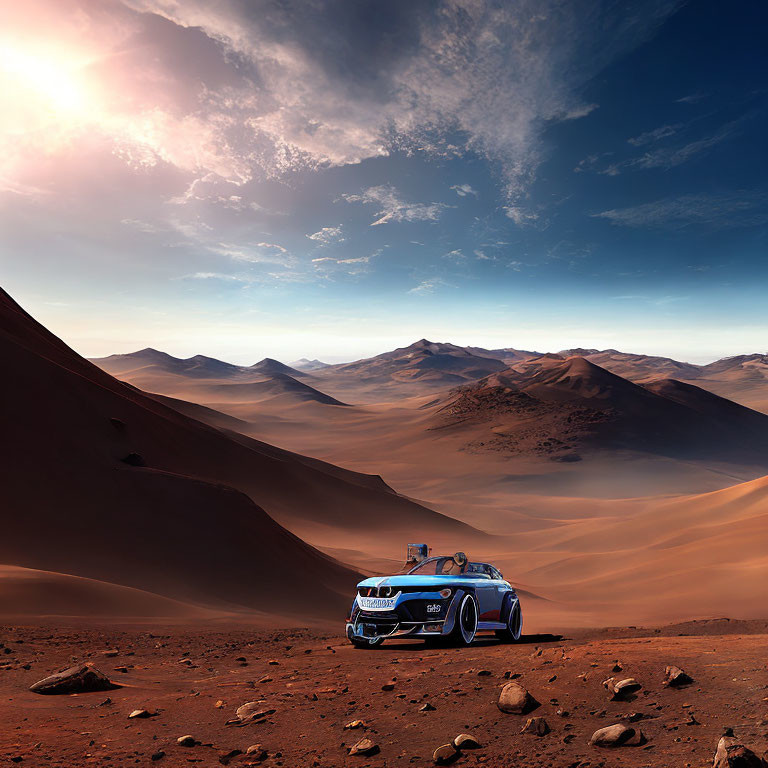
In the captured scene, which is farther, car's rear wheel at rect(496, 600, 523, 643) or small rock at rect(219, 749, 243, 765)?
car's rear wheel at rect(496, 600, 523, 643)

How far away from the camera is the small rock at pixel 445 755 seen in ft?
15.3

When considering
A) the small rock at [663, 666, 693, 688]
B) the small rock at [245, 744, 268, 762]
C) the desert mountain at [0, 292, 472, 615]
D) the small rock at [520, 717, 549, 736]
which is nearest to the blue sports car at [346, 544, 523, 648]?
the small rock at [663, 666, 693, 688]

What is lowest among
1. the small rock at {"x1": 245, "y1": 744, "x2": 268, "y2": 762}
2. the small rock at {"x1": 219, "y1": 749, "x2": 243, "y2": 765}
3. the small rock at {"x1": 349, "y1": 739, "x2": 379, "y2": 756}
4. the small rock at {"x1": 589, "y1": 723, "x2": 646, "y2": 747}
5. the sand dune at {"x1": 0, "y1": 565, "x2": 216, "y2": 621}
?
the sand dune at {"x1": 0, "y1": 565, "x2": 216, "y2": 621}

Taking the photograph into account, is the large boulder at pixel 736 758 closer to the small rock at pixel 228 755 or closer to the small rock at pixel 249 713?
the small rock at pixel 228 755

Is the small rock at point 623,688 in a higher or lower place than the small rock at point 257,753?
higher

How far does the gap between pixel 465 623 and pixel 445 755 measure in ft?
15.2

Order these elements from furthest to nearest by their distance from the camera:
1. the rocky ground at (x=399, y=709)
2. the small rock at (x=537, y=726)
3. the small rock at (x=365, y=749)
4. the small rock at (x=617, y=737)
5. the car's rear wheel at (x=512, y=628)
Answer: the car's rear wheel at (x=512, y=628) → the small rock at (x=537, y=726) → the small rock at (x=365, y=749) → the rocky ground at (x=399, y=709) → the small rock at (x=617, y=737)

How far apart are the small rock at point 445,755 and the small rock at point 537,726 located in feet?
2.46

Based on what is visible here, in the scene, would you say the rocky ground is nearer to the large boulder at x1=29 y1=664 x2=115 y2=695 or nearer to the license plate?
the large boulder at x1=29 y1=664 x2=115 y2=695

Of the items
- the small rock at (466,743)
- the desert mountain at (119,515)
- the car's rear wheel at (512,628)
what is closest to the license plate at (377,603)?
the car's rear wheel at (512,628)

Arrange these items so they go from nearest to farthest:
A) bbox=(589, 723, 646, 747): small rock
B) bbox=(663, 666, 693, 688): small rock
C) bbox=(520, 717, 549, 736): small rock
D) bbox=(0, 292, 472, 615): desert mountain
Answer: bbox=(589, 723, 646, 747): small rock
bbox=(520, 717, 549, 736): small rock
bbox=(663, 666, 693, 688): small rock
bbox=(0, 292, 472, 615): desert mountain

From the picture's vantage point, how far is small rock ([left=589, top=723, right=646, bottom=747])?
4.63 m

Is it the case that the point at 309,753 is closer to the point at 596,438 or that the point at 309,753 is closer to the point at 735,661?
the point at 735,661

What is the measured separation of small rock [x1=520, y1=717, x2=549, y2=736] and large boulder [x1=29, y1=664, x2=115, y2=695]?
511 centimetres
